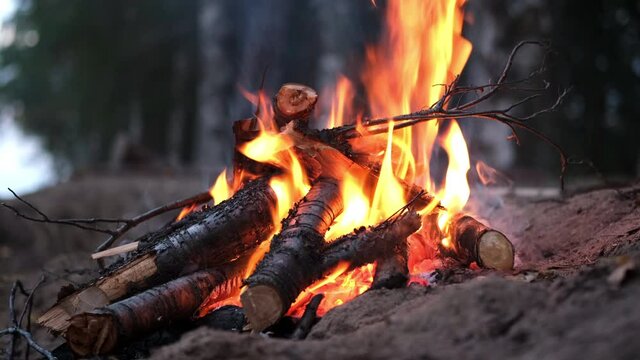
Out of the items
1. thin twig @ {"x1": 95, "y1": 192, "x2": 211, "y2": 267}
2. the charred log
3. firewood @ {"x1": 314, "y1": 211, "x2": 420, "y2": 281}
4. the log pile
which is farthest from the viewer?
thin twig @ {"x1": 95, "y1": 192, "x2": 211, "y2": 267}

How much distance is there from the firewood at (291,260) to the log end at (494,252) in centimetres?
89

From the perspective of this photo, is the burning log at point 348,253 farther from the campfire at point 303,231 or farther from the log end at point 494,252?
the log end at point 494,252

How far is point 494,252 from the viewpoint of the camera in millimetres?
3607

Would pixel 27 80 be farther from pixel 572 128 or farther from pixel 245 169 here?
pixel 245 169

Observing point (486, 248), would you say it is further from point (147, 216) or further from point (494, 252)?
point (147, 216)

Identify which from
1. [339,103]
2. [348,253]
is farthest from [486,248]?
[339,103]

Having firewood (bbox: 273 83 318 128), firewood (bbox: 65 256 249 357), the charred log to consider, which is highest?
firewood (bbox: 273 83 318 128)

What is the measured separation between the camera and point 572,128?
1309 cm

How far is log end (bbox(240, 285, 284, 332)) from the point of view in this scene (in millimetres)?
3115

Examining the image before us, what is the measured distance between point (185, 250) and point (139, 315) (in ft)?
1.64

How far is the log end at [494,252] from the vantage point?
11.8 feet

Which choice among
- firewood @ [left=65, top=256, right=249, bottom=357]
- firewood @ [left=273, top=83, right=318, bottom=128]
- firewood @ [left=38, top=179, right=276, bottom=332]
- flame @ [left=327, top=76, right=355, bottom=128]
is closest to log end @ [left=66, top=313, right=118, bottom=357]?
firewood @ [left=65, top=256, right=249, bottom=357]

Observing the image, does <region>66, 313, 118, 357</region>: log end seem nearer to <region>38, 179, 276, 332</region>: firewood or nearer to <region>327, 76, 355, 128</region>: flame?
<region>38, 179, 276, 332</region>: firewood

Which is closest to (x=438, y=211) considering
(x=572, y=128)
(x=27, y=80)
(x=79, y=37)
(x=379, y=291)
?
(x=379, y=291)
